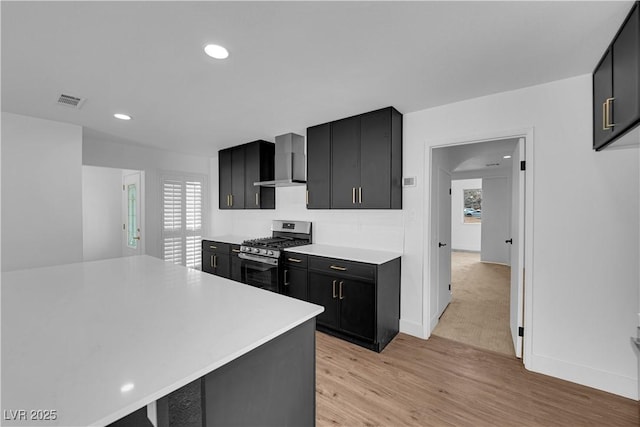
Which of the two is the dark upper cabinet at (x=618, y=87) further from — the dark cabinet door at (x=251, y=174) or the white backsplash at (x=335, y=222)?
the dark cabinet door at (x=251, y=174)

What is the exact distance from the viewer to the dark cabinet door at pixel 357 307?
2600 millimetres

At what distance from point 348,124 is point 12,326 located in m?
2.92

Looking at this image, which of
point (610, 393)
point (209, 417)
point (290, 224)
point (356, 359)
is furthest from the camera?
point (290, 224)

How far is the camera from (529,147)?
2291 millimetres

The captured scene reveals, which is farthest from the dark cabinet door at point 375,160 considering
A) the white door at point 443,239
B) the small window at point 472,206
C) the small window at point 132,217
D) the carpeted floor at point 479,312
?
the small window at point 472,206

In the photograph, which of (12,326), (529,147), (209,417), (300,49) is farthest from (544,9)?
(12,326)

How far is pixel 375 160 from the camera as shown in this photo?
289 centimetres

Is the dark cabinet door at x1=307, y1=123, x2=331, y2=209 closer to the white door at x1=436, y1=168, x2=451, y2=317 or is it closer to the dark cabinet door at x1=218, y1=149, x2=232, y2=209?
the white door at x1=436, y1=168, x2=451, y2=317

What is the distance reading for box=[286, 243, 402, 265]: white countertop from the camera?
2717mm

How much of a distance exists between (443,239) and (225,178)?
3.72 meters

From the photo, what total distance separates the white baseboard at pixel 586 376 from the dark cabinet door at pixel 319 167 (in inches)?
95.8

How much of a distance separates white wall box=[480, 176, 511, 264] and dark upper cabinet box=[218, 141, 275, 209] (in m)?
5.69

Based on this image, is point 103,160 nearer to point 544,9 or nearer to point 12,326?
point 12,326

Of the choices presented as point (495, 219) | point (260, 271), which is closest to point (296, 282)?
point (260, 271)
